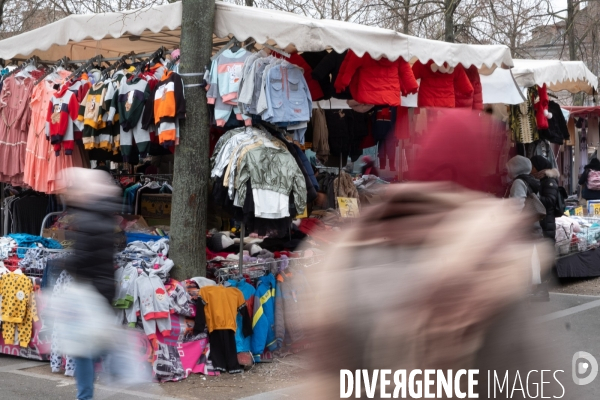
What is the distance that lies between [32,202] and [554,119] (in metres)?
8.43

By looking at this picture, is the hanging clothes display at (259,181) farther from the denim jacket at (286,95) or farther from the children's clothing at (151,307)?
the children's clothing at (151,307)

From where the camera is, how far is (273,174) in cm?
758

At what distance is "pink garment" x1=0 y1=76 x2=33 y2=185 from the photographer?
9.55 m

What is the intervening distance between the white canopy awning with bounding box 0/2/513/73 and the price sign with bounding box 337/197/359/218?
6.81 feet

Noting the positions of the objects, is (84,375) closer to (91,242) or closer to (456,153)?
(91,242)

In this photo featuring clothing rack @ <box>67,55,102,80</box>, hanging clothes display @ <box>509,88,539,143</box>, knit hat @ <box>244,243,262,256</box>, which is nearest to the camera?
knit hat @ <box>244,243,262,256</box>

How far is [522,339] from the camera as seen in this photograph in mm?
1992

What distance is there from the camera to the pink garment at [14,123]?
9.55 meters

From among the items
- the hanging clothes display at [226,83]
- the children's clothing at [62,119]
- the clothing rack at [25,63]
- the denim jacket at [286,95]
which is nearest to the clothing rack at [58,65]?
the clothing rack at [25,63]

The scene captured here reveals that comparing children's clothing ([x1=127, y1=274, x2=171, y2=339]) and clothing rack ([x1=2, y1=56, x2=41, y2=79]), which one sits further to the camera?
clothing rack ([x1=2, y1=56, x2=41, y2=79])

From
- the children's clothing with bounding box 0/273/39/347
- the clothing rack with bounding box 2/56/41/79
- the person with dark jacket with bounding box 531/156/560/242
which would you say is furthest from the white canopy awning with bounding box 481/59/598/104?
the children's clothing with bounding box 0/273/39/347

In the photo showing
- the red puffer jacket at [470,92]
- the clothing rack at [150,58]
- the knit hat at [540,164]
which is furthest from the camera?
the knit hat at [540,164]

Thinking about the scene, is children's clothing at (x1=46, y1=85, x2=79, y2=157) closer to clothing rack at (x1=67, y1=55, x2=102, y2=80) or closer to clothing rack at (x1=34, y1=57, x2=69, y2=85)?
clothing rack at (x1=67, y1=55, x2=102, y2=80)

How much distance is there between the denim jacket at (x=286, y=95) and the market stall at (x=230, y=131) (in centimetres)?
1
